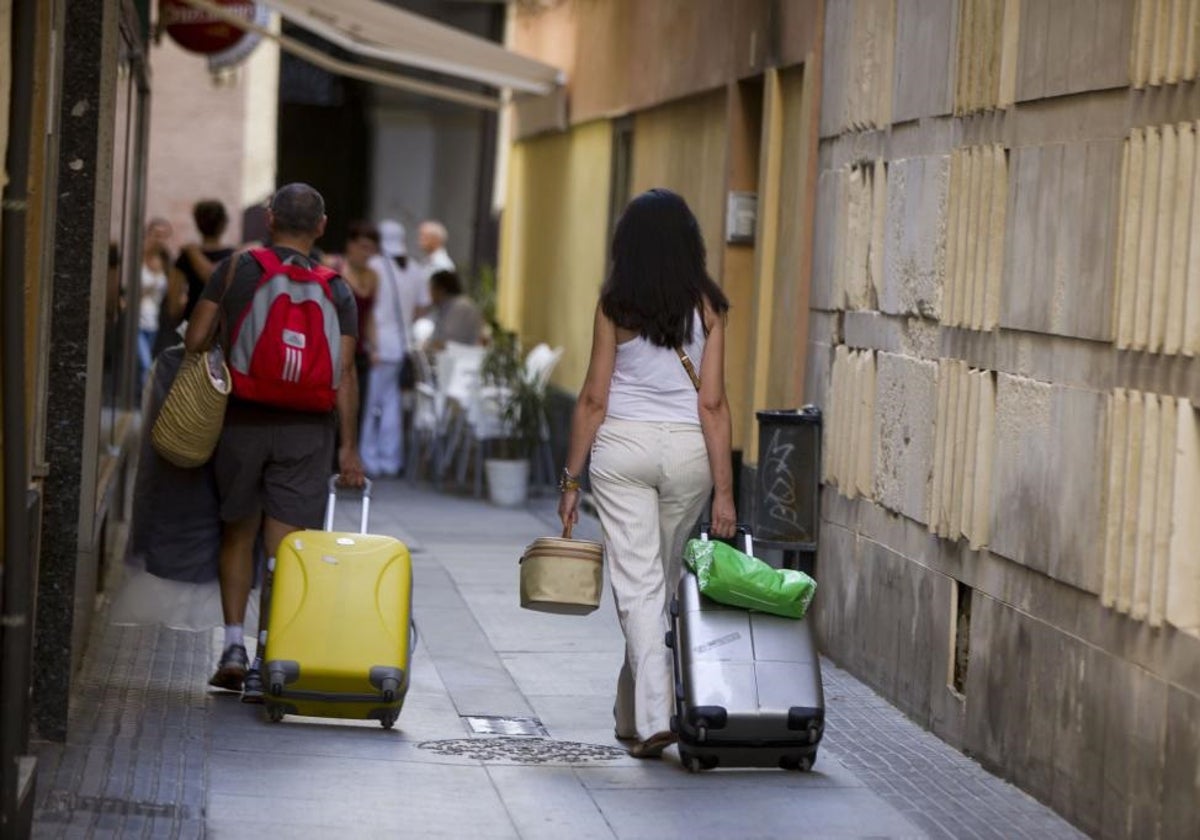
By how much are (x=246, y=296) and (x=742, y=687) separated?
92.3 inches

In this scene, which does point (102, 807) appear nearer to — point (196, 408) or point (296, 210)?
point (196, 408)

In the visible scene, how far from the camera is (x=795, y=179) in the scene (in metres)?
11.4

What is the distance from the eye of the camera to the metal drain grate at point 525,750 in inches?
311

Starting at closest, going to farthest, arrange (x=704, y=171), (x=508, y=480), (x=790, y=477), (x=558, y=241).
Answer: (x=790, y=477) < (x=704, y=171) < (x=508, y=480) < (x=558, y=241)

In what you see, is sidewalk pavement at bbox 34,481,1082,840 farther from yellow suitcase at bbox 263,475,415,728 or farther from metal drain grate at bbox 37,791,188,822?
yellow suitcase at bbox 263,475,415,728

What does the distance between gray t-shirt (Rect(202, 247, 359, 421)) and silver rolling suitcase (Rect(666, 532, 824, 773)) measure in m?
1.77

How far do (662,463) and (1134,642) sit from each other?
181 centimetres

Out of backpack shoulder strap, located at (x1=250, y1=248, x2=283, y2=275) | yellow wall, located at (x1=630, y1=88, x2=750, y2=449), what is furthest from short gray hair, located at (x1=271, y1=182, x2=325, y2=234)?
yellow wall, located at (x1=630, y1=88, x2=750, y2=449)

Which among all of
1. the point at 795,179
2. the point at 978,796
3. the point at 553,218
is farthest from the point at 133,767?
the point at 553,218

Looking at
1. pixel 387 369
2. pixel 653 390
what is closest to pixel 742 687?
pixel 653 390

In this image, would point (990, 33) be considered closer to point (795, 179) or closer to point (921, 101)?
point (921, 101)

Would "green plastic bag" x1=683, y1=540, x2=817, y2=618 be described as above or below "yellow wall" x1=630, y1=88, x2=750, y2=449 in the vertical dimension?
below

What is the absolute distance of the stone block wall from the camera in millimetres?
6465

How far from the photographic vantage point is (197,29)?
16.2 metres
